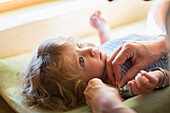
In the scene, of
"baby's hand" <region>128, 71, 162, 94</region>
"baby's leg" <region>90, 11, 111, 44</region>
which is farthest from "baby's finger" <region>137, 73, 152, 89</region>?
"baby's leg" <region>90, 11, 111, 44</region>

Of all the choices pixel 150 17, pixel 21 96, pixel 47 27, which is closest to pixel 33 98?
pixel 21 96

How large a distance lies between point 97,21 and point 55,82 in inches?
26.9

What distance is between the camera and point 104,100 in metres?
0.82

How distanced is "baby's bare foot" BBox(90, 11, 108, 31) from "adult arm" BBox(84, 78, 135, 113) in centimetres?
74

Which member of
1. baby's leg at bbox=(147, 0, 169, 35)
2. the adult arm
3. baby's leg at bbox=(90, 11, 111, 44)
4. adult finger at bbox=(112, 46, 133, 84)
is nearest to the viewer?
the adult arm

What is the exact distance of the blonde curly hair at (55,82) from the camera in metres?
1.07

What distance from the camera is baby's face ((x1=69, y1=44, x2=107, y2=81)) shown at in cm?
110

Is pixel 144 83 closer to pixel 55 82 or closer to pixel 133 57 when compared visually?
pixel 133 57

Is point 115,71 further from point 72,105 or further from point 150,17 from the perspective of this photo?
point 150,17

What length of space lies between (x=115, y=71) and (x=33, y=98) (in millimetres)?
412

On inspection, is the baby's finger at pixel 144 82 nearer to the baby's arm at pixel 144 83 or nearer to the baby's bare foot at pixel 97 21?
the baby's arm at pixel 144 83

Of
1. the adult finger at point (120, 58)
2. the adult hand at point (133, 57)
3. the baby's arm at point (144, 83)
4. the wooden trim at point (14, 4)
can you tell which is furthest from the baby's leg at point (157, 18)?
the wooden trim at point (14, 4)

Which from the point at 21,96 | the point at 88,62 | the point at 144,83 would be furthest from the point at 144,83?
the point at 21,96

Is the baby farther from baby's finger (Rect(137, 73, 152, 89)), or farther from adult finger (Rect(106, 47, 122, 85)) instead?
baby's finger (Rect(137, 73, 152, 89))
